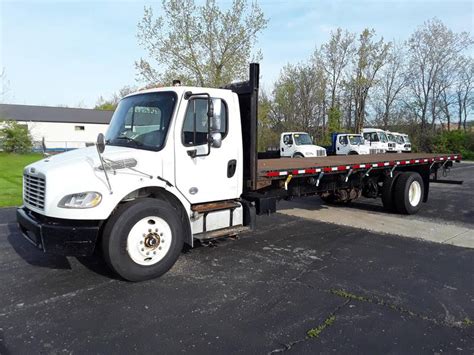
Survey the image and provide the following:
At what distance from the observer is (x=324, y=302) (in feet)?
13.9

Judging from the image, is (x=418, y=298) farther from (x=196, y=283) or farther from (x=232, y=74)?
(x=232, y=74)

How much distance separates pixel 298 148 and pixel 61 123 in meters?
44.0

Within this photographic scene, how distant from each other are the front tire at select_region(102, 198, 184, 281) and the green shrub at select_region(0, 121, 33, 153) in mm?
31340

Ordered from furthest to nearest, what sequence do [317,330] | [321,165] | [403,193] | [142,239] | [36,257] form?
[403,193], [321,165], [36,257], [142,239], [317,330]

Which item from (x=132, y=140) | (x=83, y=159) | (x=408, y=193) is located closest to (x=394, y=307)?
(x=132, y=140)

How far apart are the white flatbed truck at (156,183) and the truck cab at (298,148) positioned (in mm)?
15368

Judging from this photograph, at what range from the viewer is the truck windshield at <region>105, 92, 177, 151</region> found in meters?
5.00

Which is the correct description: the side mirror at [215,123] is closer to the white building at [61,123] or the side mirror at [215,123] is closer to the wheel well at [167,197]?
the wheel well at [167,197]

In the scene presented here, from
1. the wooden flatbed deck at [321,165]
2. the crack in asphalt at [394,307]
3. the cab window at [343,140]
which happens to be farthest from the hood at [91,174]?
the cab window at [343,140]

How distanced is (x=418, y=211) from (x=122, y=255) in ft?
26.4

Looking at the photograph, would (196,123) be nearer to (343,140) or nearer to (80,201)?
(80,201)

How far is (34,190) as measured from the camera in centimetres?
471

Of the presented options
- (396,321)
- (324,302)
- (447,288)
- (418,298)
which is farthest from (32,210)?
(447,288)

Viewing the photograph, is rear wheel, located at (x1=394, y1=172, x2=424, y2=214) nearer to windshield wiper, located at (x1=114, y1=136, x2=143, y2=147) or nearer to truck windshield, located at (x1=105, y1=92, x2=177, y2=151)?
truck windshield, located at (x1=105, y1=92, x2=177, y2=151)
